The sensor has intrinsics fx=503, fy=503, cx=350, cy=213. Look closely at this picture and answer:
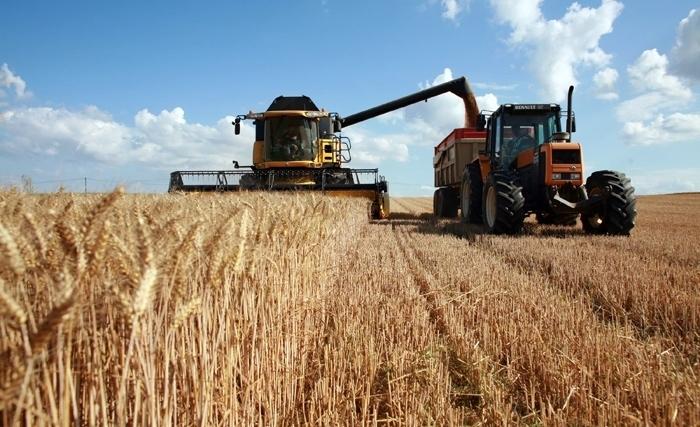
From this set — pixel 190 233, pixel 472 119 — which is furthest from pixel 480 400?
pixel 472 119

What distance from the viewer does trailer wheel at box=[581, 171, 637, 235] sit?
8469mm

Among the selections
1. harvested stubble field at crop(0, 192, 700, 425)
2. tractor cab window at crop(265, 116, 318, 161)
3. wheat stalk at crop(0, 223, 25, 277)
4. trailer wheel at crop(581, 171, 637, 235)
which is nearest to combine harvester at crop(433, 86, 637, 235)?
→ trailer wheel at crop(581, 171, 637, 235)

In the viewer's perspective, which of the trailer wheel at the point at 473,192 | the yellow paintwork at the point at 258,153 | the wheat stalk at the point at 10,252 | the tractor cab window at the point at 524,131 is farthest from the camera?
the yellow paintwork at the point at 258,153

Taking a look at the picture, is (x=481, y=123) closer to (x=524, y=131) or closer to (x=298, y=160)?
(x=524, y=131)

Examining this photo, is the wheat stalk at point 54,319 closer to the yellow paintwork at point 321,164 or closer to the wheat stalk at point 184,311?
the wheat stalk at point 184,311

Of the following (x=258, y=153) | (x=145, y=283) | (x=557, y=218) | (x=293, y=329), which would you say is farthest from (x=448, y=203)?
(x=145, y=283)

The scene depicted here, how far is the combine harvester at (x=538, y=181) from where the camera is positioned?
8.60 m

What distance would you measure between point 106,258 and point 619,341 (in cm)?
310

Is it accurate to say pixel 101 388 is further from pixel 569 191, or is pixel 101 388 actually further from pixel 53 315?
pixel 569 191

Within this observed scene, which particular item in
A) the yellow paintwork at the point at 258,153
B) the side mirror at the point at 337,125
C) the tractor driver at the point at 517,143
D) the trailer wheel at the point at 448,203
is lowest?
the trailer wheel at the point at 448,203

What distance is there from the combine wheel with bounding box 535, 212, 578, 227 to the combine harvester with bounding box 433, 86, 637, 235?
27mm

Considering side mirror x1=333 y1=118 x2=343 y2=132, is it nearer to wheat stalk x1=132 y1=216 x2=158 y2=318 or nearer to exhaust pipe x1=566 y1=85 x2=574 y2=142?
exhaust pipe x1=566 y1=85 x2=574 y2=142

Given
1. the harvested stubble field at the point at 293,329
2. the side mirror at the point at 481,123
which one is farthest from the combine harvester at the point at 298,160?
the harvested stubble field at the point at 293,329

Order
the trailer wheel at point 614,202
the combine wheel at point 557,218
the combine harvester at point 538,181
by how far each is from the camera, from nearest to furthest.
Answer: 1. the trailer wheel at point 614,202
2. the combine harvester at point 538,181
3. the combine wheel at point 557,218
